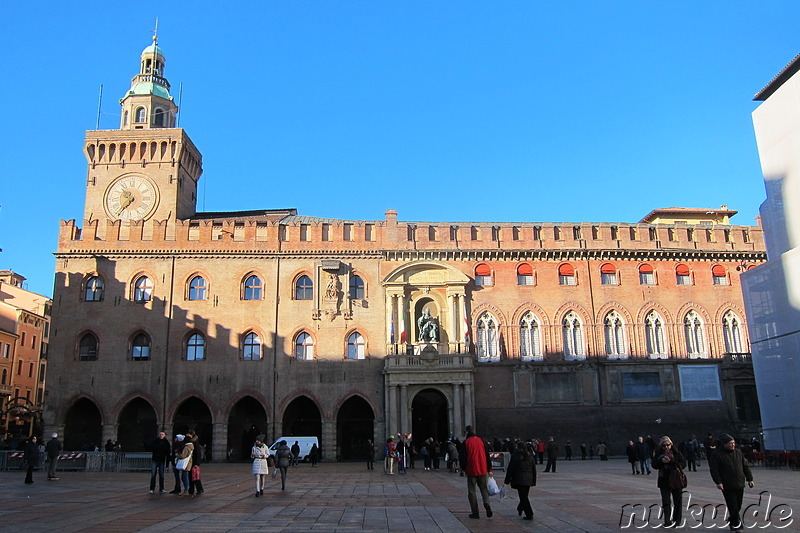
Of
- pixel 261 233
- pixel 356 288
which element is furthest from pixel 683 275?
pixel 261 233

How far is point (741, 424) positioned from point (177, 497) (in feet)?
110

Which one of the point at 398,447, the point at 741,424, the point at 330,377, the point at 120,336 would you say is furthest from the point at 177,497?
the point at 741,424

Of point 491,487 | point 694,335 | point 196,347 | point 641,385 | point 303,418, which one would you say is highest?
point 694,335

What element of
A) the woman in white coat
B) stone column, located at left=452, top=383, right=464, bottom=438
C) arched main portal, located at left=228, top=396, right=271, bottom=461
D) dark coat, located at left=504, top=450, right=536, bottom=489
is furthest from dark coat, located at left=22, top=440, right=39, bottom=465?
stone column, located at left=452, top=383, right=464, bottom=438

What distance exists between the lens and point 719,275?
43.0 meters

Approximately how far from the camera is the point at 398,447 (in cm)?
Answer: 3044

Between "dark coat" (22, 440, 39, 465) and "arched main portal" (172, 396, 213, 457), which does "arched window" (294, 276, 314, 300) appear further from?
"dark coat" (22, 440, 39, 465)

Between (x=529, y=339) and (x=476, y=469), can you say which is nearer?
(x=476, y=469)

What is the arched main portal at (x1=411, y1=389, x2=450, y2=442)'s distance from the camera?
4247 cm

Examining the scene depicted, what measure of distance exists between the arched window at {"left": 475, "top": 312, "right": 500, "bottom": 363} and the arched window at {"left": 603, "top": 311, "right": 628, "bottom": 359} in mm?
6358

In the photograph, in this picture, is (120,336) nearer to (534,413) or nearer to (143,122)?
(143,122)

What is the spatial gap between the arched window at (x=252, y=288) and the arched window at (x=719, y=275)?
2662 centimetres

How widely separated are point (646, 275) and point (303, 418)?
71.5 ft

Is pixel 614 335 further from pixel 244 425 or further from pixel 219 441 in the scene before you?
pixel 219 441
